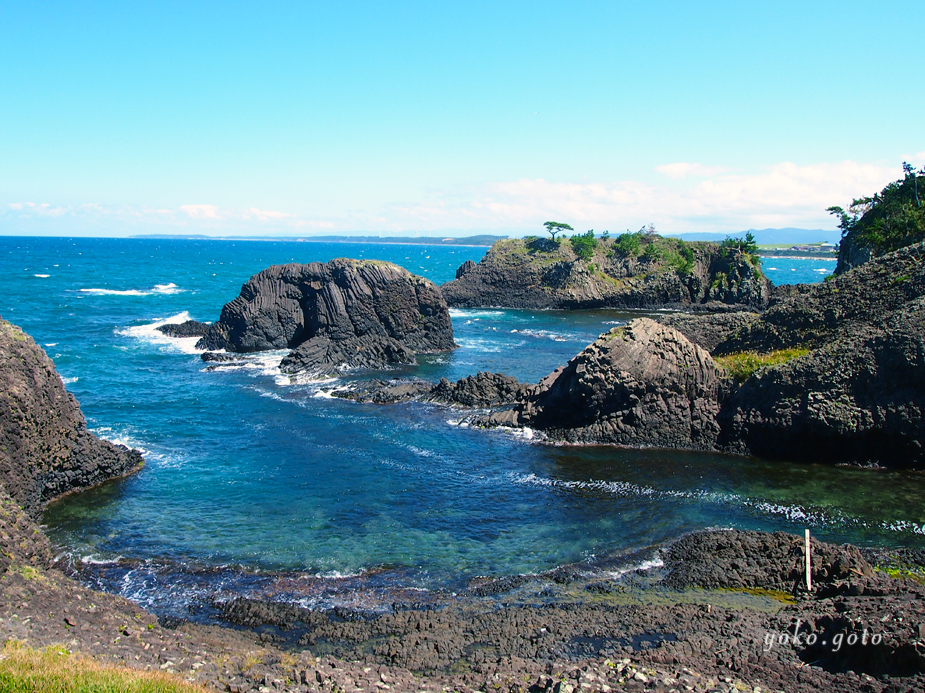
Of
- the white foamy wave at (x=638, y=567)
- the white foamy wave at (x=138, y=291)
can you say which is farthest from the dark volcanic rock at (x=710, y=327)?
the white foamy wave at (x=138, y=291)

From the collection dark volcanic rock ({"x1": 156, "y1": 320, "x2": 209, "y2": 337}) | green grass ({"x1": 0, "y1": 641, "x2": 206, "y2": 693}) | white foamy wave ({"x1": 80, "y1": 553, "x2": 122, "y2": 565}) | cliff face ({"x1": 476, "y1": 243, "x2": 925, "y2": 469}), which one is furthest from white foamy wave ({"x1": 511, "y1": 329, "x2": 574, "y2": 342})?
green grass ({"x1": 0, "y1": 641, "x2": 206, "y2": 693})

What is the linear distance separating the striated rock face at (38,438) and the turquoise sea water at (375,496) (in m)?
0.88

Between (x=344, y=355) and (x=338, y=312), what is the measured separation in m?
5.94

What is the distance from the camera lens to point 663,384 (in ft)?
111

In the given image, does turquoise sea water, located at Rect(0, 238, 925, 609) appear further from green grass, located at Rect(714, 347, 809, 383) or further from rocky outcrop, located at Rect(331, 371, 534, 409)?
green grass, located at Rect(714, 347, 809, 383)

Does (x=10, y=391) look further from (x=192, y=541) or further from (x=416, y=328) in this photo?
(x=416, y=328)

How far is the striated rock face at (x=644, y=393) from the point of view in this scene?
33344 millimetres

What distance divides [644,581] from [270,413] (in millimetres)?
25610

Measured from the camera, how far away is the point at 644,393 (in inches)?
1329

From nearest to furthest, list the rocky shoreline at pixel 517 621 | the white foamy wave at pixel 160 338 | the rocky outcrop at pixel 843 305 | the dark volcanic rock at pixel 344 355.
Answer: the rocky shoreline at pixel 517 621 → the rocky outcrop at pixel 843 305 → the dark volcanic rock at pixel 344 355 → the white foamy wave at pixel 160 338

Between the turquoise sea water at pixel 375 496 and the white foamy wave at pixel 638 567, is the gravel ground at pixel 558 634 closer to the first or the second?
→ the white foamy wave at pixel 638 567

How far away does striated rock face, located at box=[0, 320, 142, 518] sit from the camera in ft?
78.6

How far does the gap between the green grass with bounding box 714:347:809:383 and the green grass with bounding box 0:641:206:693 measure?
3009cm

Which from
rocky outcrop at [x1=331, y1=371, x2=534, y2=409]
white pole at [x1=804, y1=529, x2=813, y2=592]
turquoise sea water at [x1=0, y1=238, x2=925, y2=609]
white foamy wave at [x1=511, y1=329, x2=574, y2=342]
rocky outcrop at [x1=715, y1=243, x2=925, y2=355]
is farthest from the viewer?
white foamy wave at [x1=511, y1=329, x2=574, y2=342]
